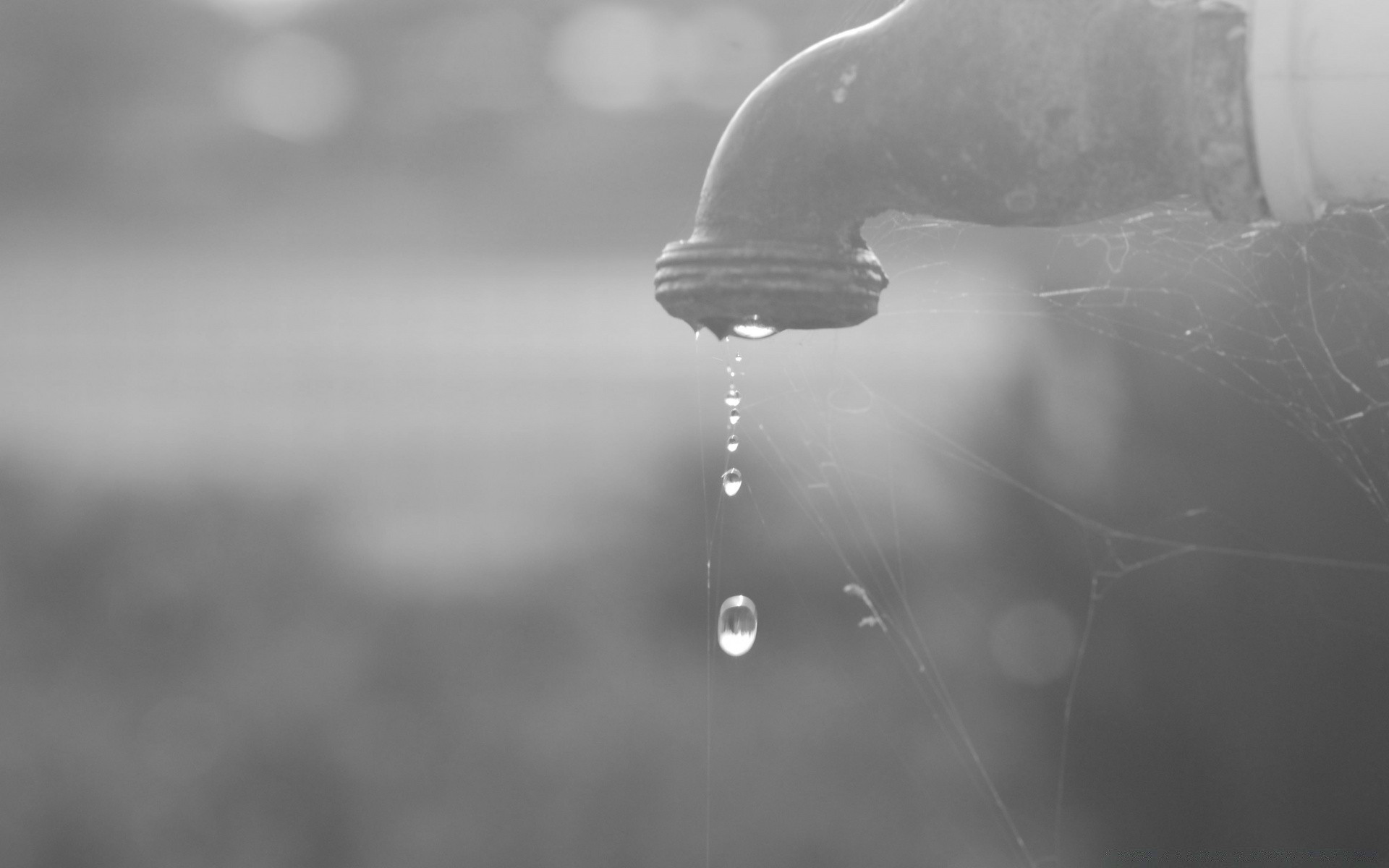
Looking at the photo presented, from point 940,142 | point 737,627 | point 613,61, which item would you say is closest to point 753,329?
point 940,142

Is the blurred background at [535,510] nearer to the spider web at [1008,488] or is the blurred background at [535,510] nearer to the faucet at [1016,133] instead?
the spider web at [1008,488]

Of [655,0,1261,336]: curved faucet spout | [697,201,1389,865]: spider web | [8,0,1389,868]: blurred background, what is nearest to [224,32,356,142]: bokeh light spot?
[8,0,1389,868]: blurred background

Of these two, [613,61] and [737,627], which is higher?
[613,61]

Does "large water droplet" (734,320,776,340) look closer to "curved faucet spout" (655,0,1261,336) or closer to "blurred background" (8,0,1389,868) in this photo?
"curved faucet spout" (655,0,1261,336)

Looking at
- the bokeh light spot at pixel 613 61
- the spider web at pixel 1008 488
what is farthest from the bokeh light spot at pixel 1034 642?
the bokeh light spot at pixel 613 61

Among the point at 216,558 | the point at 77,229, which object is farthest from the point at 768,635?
the point at 77,229

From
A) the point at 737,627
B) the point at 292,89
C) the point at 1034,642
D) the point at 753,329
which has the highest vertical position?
the point at 292,89

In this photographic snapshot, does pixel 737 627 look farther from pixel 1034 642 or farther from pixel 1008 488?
pixel 1034 642

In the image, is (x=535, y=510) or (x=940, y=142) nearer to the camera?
(x=940, y=142)

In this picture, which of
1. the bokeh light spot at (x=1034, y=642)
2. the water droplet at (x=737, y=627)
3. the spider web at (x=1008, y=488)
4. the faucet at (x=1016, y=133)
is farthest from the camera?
the bokeh light spot at (x=1034, y=642)
